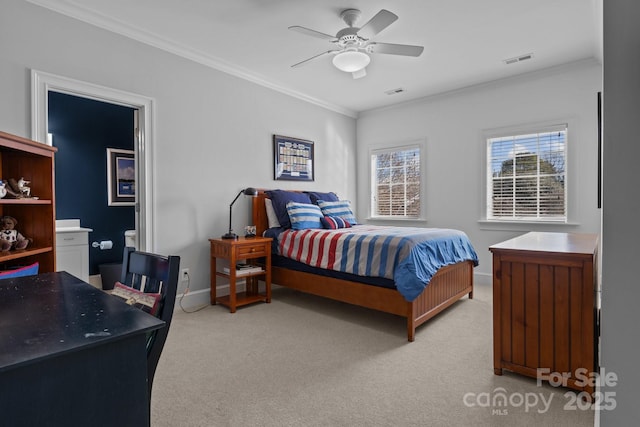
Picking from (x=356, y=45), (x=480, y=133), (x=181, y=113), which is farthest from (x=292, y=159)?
(x=480, y=133)

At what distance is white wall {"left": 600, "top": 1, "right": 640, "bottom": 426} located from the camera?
2.88ft

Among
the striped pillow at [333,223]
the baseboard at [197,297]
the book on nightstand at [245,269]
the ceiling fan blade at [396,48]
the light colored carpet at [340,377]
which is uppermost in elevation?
the ceiling fan blade at [396,48]

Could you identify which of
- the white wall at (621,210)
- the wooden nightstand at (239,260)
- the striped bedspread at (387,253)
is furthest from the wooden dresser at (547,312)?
the wooden nightstand at (239,260)

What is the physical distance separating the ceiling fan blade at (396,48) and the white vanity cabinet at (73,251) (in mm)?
3631

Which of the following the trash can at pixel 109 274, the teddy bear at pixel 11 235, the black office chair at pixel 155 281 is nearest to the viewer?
the black office chair at pixel 155 281

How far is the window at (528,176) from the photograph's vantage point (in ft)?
13.0

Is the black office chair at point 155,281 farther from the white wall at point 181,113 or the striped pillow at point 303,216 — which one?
the striped pillow at point 303,216

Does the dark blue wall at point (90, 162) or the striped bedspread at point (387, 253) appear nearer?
the striped bedspread at point (387, 253)

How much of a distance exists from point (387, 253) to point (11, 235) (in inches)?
99.9

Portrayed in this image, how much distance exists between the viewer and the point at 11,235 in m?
2.03

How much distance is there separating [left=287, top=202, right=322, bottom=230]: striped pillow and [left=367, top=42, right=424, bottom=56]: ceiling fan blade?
1812mm

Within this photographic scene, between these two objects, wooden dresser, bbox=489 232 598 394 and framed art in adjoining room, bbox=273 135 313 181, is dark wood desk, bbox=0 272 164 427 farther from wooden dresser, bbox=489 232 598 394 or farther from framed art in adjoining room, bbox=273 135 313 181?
framed art in adjoining room, bbox=273 135 313 181

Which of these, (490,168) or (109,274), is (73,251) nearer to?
(109,274)

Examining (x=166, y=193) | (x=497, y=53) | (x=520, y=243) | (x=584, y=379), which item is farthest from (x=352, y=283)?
(x=497, y=53)
